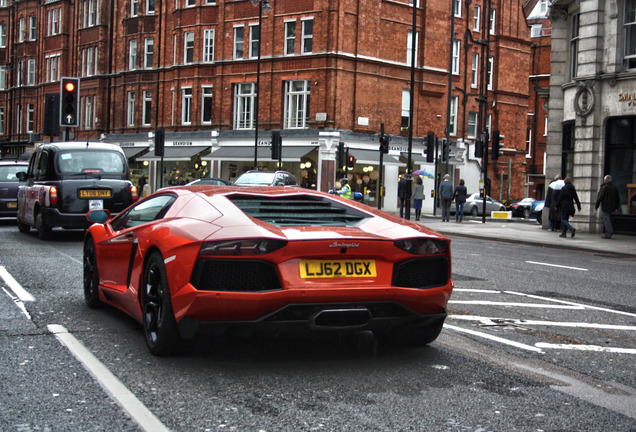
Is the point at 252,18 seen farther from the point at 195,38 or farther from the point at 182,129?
the point at 182,129

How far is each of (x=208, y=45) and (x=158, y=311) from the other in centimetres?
4533

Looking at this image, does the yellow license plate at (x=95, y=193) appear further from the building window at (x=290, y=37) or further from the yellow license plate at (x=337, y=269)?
the building window at (x=290, y=37)

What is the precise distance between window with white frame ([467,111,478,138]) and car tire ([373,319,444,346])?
156ft

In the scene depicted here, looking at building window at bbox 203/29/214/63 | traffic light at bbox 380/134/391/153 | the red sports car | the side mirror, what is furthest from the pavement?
building window at bbox 203/29/214/63

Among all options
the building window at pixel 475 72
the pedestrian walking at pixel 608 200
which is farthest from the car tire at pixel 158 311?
the building window at pixel 475 72

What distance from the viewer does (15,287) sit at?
8.73 m

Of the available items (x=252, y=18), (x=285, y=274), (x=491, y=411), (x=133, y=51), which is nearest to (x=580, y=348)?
(x=491, y=411)

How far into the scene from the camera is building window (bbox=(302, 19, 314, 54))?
44000 millimetres

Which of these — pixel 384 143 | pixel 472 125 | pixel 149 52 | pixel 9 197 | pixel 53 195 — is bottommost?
pixel 9 197

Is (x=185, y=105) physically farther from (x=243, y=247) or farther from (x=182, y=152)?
(x=243, y=247)

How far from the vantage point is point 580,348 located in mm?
6180

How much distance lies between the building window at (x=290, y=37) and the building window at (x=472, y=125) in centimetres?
1394

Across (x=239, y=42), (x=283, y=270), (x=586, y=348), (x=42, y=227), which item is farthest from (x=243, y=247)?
(x=239, y=42)

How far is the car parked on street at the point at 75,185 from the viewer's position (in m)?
14.7
